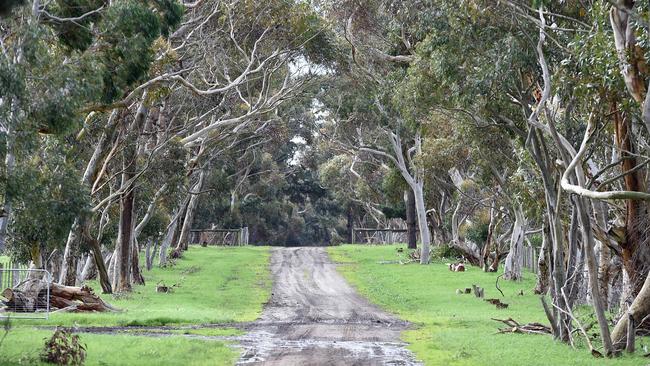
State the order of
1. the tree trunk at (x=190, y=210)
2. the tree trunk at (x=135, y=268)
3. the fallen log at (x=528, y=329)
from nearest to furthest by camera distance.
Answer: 1. the fallen log at (x=528, y=329)
2. the tree trunk at (x=135, y=268)
3. the tree trunk at (x=190, y=210)

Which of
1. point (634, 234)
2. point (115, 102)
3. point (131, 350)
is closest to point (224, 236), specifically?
point (115, 102)

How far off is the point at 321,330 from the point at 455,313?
6385 millimetres

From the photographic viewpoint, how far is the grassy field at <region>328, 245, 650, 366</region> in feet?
56.9

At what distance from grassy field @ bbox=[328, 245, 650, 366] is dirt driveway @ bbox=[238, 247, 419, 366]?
61 centimetres

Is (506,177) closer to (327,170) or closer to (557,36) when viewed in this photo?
(557,36)

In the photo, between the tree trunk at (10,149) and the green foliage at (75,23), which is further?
the green foliage at (75,23)

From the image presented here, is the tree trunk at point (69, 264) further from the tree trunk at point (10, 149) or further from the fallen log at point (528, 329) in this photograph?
the fallen log at point (528, 329)

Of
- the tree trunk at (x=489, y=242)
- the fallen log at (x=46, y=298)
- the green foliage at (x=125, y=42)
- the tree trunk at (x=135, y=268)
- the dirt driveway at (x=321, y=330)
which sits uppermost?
the green foliage at (x=125, y=42)

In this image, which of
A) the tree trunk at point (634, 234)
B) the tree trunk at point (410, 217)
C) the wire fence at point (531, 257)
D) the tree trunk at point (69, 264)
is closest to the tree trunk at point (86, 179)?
the tree trunk at point (69, 264)

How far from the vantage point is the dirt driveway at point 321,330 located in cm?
1692

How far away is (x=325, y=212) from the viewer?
316 ft

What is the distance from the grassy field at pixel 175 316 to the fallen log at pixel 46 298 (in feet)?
2.37

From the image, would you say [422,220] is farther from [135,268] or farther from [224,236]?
[224,236]

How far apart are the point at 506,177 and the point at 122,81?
2059 cm
